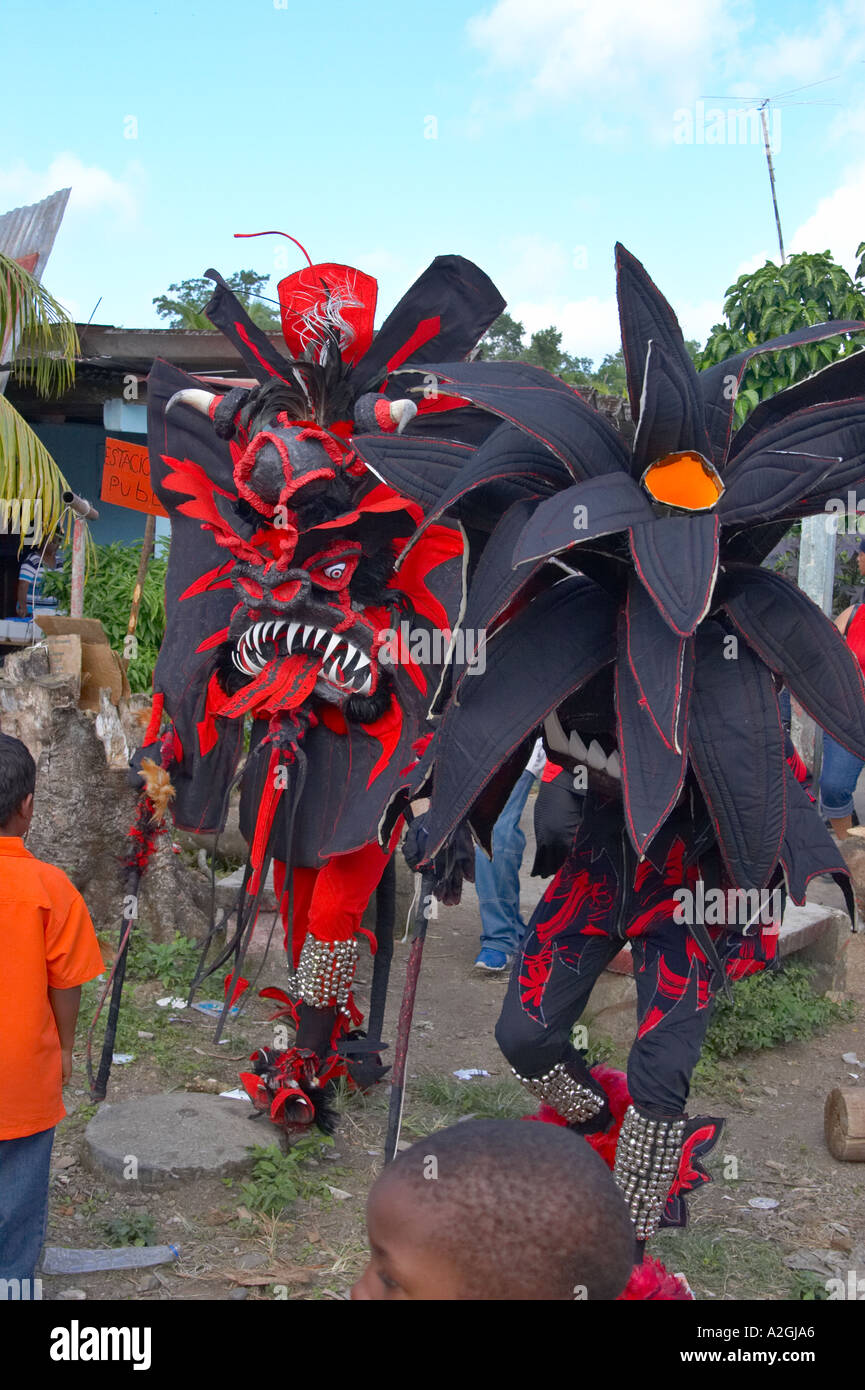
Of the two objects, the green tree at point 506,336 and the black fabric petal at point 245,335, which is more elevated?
the green tree at point 506,336

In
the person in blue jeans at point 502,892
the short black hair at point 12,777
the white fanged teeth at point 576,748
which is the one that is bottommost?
the person in blue jeans at point 502,892

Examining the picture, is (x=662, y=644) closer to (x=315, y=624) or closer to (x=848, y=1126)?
(x=315, y=624)

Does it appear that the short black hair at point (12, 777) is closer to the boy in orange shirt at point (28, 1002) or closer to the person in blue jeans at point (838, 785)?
the boy in orange shirt at point (28, 1002)

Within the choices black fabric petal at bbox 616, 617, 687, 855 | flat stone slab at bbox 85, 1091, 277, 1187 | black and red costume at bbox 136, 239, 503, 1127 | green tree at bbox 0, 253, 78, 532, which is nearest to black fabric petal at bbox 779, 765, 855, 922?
black fabric petal at bbox 616, 617, 687, 855

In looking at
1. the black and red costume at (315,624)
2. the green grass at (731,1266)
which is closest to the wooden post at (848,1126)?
the green grass at (731,1266)

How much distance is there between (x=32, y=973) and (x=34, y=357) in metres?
6.18

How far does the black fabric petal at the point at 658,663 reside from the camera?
2189mm

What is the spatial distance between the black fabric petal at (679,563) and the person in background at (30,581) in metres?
7.56

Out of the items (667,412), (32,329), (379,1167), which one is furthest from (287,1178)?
(32,329)

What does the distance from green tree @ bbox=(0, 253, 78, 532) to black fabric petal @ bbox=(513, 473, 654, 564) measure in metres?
4.52

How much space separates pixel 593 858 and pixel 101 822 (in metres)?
2.80

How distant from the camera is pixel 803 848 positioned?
2.66m
